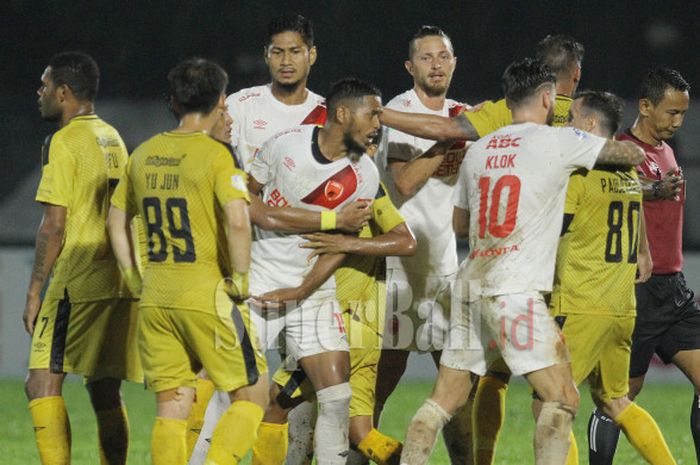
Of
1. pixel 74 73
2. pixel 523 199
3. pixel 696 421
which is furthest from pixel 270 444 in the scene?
pixel 696 421

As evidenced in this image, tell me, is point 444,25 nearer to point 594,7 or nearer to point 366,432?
point 594,7

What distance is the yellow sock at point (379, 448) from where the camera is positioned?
6.48 meters

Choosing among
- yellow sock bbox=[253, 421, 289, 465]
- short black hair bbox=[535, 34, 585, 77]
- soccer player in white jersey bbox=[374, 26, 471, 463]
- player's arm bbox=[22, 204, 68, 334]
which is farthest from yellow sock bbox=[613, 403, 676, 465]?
player's arm bbox=[22, 204, 68, 334]

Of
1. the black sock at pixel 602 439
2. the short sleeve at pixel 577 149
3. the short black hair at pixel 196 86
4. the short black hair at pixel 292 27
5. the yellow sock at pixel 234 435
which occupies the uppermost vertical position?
the short black hair at pixel 292 27

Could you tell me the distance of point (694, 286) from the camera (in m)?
12.9

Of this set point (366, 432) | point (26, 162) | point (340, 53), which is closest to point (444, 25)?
point (340, 53)

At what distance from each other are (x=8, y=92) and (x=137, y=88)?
4.73ft

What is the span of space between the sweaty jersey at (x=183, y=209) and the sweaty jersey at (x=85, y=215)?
83cm

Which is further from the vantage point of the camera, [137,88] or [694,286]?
[137,88]

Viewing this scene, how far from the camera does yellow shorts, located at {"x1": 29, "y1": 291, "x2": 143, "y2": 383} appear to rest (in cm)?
643

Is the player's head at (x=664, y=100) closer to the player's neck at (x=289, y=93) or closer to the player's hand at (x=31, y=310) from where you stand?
the player's neck at (x=289, y=93)

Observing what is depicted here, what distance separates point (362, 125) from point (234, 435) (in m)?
1.67

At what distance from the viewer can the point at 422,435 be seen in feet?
19.4

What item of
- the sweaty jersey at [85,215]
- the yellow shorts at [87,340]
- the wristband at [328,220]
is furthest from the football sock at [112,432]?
the wristband at [328,220]
